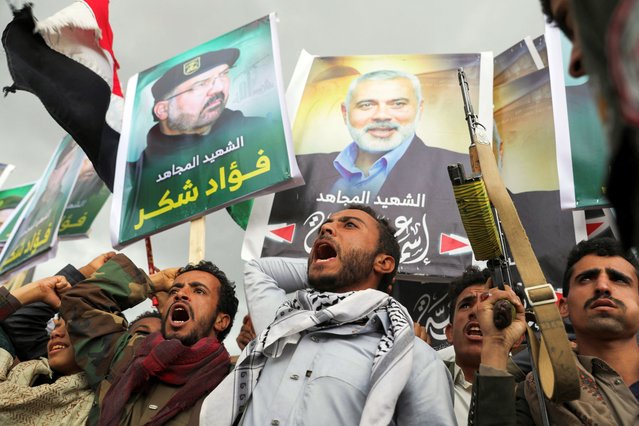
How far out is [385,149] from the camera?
489 cm

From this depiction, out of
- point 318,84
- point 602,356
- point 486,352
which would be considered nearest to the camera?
point 486,352

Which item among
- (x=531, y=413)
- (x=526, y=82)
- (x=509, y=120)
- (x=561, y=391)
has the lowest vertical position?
(x=531, y=413)

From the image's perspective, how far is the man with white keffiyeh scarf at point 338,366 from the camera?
1788mm

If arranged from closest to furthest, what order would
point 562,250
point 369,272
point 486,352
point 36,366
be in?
point 486,352 < point 369,272 < point 36,366 < point 562,250

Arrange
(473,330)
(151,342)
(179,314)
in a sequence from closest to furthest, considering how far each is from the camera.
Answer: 1. (151,342)
2. (473,330)
3. (179,314)

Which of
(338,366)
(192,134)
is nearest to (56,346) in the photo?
(338,366)

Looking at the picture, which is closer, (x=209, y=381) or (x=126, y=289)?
(x=209, y=381)

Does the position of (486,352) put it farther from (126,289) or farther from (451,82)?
(451,82)

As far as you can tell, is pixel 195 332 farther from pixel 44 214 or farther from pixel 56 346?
pixel 44 214

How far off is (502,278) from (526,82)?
3783 millimetres

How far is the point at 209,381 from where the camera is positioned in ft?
8.34

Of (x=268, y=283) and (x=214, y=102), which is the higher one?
(x=214, y=102)

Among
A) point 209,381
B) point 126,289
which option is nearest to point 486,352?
point 209,381

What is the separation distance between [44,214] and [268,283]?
4808 millimetres
